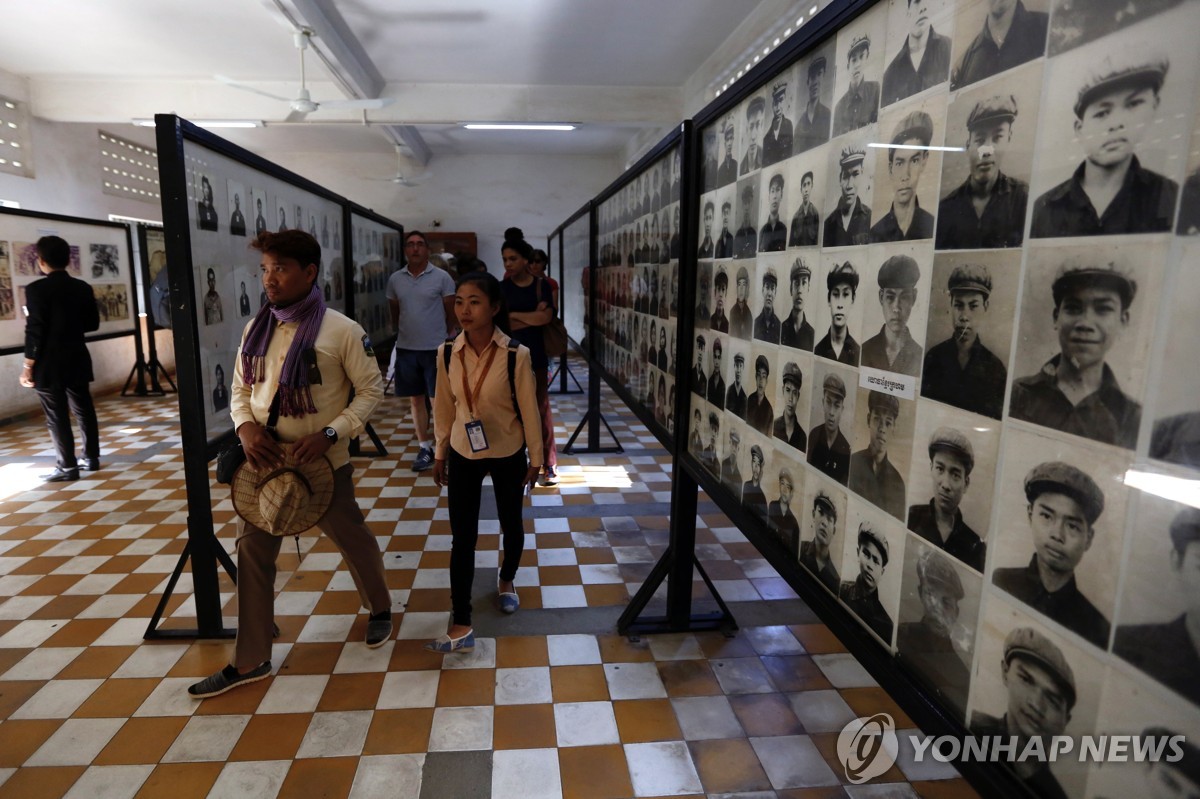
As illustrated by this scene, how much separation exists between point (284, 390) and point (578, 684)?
1.62m

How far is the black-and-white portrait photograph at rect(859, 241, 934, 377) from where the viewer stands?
45.9 inches

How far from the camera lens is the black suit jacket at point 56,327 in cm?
505

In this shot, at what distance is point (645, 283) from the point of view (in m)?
3.61

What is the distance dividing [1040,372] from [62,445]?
6544 mm

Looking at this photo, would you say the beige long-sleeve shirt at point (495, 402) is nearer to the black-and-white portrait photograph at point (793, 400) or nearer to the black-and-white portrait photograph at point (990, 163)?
the black-and-white portrait photograph at point (793, 400)

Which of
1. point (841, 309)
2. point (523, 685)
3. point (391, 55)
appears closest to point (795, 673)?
point (523, 685)

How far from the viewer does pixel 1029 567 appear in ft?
3.05

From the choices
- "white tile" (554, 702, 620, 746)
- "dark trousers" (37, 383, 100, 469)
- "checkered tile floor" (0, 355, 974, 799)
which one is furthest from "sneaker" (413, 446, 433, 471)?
"white tile" (554, 702, 620, 746)

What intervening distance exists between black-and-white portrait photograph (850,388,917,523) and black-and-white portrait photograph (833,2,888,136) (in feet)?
1.81

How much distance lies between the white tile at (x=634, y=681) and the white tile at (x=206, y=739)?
4.46 feet

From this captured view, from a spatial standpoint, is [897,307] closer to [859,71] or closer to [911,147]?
[911,147]

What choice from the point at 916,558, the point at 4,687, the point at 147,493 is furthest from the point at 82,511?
the point at 916,558

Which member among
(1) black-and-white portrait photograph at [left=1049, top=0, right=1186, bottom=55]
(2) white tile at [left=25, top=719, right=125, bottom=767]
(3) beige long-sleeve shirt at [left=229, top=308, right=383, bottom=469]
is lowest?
(2) white tile at [left=25, top=719, right=125, bottom=767]

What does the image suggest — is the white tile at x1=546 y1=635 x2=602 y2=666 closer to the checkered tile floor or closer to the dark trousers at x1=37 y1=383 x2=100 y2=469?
the checkered tile floor
